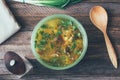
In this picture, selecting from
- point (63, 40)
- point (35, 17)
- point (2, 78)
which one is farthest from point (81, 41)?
point (2, 78)

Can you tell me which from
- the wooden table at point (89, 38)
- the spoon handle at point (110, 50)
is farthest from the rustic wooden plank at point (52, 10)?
the spoon handle at point (110, 50)

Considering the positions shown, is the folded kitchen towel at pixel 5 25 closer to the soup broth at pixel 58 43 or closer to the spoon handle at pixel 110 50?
the soup broth at pixel 58 43

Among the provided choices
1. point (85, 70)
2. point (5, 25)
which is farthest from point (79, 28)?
point (5, 25)

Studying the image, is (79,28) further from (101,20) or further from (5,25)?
(5,25)

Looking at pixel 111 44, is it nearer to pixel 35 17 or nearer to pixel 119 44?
pixel 119 44

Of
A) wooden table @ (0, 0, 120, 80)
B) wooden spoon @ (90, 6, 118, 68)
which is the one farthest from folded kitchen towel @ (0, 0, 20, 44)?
wooden spoon @ (90, 6, 118, 68)
